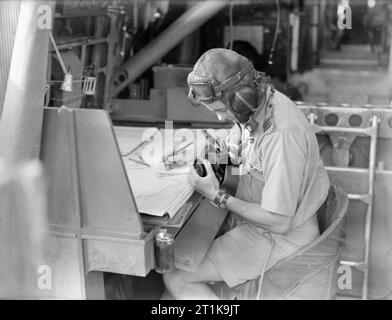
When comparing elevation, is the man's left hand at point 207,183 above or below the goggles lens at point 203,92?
below

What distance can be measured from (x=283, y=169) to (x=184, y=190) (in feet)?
1.25

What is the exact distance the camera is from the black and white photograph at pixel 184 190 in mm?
1576

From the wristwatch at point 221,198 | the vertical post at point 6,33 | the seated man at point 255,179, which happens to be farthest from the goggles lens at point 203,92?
the vertical post at point 6,33

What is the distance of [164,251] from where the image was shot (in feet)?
5.42

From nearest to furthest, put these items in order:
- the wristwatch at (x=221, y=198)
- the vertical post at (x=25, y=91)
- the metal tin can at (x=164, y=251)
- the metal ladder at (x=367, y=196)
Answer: the vertical post at (x=25, y=91) → the metal tin can at (x=164, y=251) → the wristwatch at (x=221, y=198) → the metal ladder at (x=367, y=196)

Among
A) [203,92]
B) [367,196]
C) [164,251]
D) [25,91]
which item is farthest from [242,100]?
[367,196]

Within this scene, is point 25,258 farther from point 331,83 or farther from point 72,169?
point 331,83

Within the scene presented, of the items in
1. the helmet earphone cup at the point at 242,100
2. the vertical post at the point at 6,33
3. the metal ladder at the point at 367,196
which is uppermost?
the vertical post at the point at 6,33

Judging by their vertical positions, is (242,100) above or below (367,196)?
above

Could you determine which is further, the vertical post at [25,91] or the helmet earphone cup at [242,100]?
the helmet earphone cup at [242,100]

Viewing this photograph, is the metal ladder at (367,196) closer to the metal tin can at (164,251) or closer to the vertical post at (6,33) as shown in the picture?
the metal tin can at (164,251)

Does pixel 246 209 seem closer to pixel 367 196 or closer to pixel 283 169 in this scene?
pixel 283 169

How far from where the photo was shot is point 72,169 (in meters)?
1.60
